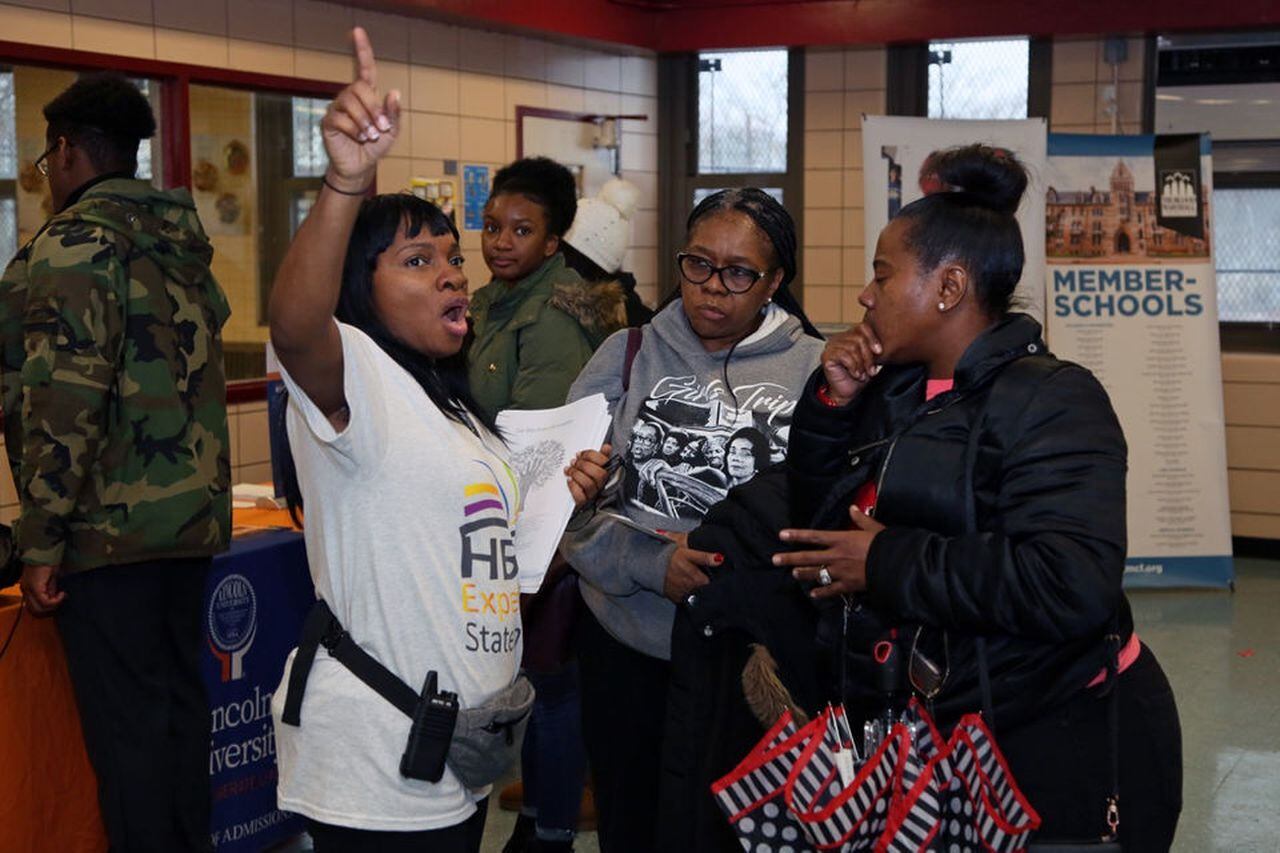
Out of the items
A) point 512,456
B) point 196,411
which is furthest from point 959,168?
point 196,411

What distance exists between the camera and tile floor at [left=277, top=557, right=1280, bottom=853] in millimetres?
3834

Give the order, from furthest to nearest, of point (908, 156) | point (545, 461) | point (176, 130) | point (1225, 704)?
1. point (908, 156)
2. point (176, 130)
3. point (1225, 704)
4. point (545, 461)

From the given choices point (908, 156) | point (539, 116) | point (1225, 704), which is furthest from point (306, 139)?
point (1225, 704)

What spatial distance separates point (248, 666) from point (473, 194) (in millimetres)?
4205

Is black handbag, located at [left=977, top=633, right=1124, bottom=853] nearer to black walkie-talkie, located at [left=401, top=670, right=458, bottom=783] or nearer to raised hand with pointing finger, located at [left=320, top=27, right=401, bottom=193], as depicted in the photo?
black walkie-talkie, located at [left=401, top=670, right=458, bottom=783]

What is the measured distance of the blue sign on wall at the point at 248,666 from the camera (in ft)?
11.1

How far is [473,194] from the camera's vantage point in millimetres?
7250

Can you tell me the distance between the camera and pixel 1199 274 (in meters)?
6.47

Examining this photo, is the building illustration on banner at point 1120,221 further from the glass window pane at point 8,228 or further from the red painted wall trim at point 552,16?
the glass window pane at point 8,228

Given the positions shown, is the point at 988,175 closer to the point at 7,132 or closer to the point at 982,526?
the point at 982,526

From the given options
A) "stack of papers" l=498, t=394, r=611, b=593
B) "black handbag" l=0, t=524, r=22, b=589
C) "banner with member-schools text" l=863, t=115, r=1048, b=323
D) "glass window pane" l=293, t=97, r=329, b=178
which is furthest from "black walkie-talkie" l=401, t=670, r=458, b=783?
"glass window pane" l=293, t=97, r=329, b=178

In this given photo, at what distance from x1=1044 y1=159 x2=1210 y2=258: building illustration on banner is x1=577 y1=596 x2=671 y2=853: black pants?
4.37 m

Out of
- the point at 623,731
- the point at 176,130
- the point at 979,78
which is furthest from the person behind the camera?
the point at 979,78

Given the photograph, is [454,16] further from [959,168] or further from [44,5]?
[959,168]
